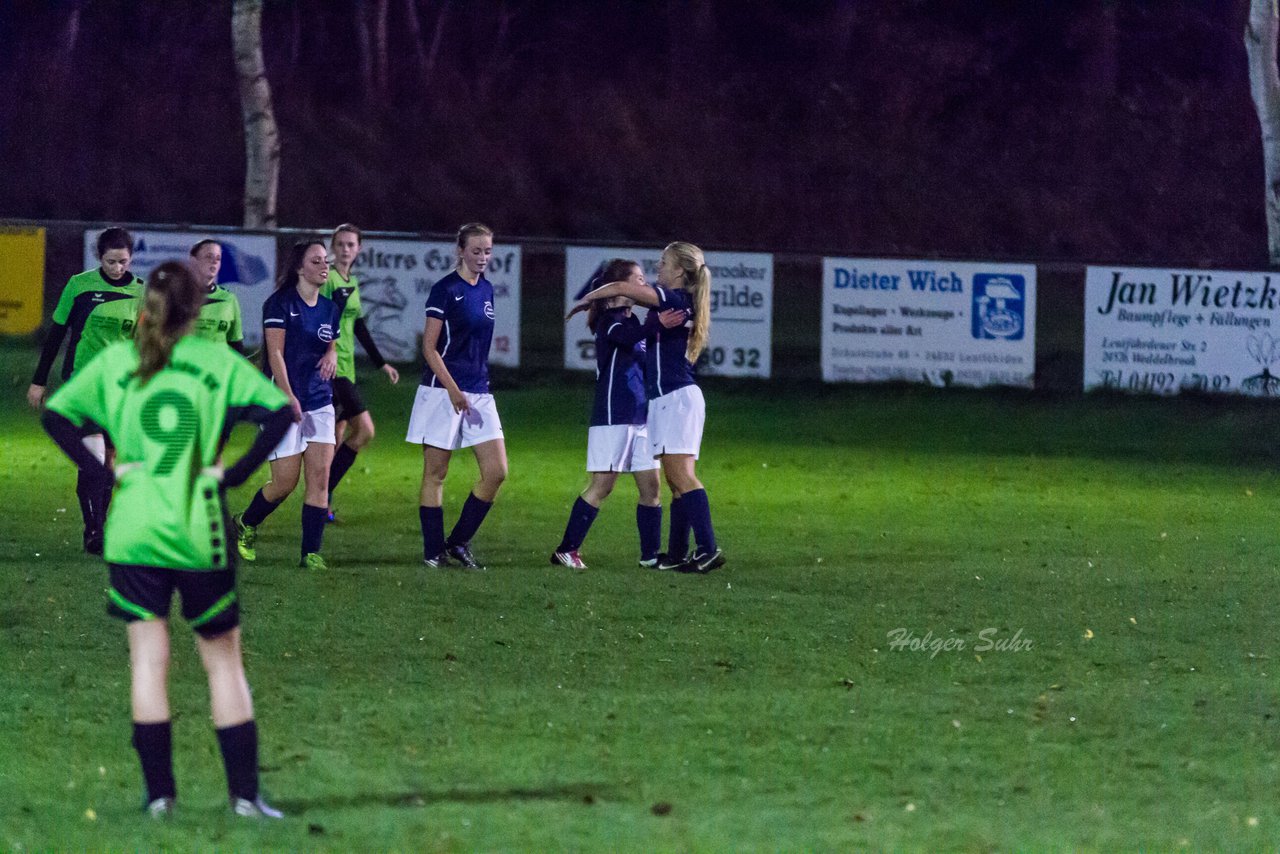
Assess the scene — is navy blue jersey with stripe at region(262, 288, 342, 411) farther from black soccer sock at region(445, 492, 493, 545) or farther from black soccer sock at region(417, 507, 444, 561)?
black soccer sock at region(445, 492, 493, 545)

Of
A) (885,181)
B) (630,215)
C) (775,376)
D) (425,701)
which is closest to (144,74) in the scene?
(630,215)

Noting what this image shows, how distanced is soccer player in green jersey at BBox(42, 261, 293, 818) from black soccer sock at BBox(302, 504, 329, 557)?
16.9 feet

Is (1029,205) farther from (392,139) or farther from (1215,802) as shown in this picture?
(1215,802)

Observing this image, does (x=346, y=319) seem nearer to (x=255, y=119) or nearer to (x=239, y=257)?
(x=239, y=257)

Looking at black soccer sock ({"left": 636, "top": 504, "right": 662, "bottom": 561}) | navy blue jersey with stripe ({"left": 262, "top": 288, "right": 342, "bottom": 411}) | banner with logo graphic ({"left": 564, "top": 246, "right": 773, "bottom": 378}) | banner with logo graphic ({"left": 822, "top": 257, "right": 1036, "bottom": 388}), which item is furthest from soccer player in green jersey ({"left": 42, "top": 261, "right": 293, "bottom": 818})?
banner with logo graphic ({"left": 564, "top": 246, "right": 773, "bottom": 378})

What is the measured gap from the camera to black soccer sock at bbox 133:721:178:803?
231 inches

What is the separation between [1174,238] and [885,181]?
624 cm

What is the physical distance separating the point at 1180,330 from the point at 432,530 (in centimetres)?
1104

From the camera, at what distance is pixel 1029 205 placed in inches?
1654

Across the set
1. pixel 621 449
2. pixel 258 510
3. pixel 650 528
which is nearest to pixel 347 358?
pixel 258 510

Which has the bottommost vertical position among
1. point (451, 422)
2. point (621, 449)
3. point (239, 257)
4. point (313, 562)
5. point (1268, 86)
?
point (313, 562)

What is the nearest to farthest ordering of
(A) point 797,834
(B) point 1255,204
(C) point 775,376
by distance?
(A) point 797,834
(C) point 775,376
(B) point 1255,204

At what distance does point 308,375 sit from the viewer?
1116 cm

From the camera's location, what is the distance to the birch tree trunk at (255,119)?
2661 cm
